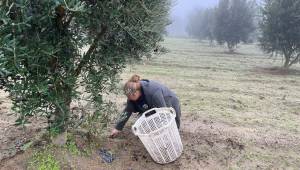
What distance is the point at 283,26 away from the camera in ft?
70.9

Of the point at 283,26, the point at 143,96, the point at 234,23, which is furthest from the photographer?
the point at 234,23

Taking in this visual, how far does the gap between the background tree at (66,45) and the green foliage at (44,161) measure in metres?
0.46

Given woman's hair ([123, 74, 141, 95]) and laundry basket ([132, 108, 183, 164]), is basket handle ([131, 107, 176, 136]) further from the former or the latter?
woman's hair ([123, 74, 141, 95])

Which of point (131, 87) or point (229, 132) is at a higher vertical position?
point (131, 87)

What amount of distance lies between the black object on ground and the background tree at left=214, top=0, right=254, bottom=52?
3212 centimetres

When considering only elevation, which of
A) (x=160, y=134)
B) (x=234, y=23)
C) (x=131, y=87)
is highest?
(x=234, y=23)

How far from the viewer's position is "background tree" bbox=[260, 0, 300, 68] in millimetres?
21203

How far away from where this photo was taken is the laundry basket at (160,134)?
5.84 m

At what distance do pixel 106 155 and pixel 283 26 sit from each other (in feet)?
58.3

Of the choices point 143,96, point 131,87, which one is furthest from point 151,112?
point 131,87

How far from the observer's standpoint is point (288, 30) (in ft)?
70.1

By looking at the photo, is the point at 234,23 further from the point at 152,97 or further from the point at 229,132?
the point at 152,97

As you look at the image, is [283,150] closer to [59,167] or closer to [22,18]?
[59,167]

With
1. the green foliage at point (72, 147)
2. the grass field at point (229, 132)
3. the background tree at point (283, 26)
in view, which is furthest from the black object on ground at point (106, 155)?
the background tree at point (283, 26)
